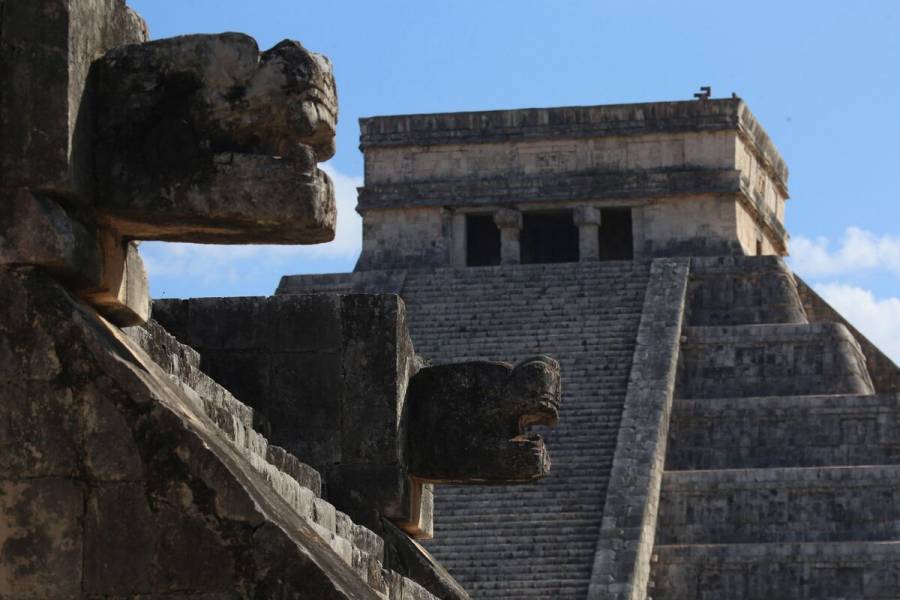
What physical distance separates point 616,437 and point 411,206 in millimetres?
8626

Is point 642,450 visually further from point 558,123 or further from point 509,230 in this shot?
point 558,123

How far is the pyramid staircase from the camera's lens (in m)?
28.2

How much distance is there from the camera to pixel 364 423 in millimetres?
10133

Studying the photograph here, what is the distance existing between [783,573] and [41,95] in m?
22.9

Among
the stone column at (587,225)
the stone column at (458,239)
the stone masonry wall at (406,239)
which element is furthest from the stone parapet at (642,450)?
the stone masonry wall at (406,239)

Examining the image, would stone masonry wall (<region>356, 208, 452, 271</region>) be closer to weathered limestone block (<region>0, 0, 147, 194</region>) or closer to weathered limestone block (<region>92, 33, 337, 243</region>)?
weathered limestone block (<region>92, 33, 337, 243</region>)

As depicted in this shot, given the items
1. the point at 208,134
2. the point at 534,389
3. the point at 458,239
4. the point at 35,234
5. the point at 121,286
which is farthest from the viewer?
the point at 458,239

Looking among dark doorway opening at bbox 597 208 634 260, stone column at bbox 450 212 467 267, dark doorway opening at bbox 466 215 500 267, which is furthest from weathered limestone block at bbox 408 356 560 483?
dark doorway opening at bbox 466 215 500 267

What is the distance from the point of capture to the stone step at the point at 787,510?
29500 millimetres

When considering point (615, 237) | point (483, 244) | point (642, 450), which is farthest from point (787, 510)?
point (483, 244)

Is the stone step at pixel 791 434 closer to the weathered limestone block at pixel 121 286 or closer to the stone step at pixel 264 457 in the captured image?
the stone step at pixel 264 457

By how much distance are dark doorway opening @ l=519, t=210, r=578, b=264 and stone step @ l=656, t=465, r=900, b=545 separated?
409 inches

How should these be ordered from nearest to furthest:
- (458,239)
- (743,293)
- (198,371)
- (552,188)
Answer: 1. (198,371)
2. (743,293)
3. (552,188)
4. (458,239)

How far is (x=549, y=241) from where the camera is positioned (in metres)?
39.8
